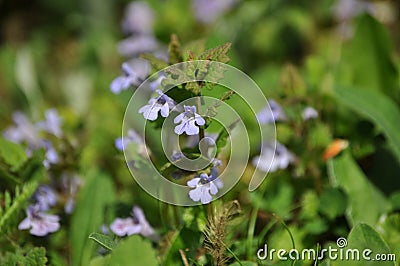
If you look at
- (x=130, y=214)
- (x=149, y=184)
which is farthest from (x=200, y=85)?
(x=130, y=214)

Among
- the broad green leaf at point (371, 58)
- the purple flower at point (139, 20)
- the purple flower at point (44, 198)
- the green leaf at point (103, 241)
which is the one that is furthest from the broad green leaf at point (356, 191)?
the purple flower at point (139, 20)

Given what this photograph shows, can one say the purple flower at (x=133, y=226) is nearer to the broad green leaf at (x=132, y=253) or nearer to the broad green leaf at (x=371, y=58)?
the broad green leaf at (x=132, y=253)

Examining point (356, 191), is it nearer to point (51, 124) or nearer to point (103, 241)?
point (103, 241)

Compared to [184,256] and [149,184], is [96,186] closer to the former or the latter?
[149,184]

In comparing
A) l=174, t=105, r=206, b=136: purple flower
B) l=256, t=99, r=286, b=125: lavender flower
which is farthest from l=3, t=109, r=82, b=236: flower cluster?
l=256, t=99, r=286, b=125: lavender flower

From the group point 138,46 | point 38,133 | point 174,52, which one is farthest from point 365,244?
point 138,46
